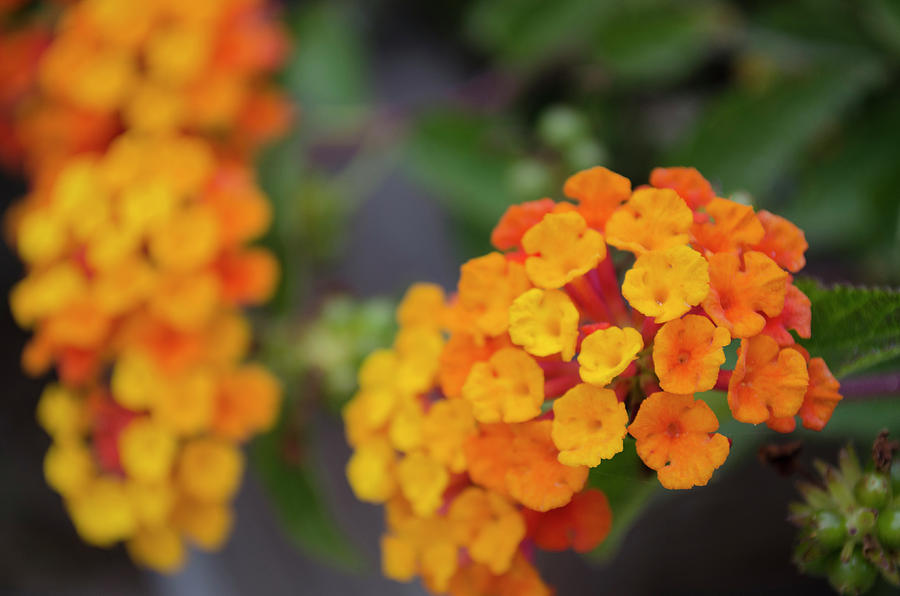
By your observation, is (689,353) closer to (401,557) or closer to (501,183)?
(401,557)

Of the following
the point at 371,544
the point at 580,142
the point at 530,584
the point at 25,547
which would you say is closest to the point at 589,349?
the point at 530,584

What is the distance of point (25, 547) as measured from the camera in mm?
1535

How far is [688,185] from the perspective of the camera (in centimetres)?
49

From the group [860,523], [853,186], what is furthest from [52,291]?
[853,186]

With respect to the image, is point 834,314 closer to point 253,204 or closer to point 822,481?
point 822,481

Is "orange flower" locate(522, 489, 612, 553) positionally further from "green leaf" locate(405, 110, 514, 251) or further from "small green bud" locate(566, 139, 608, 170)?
"green leaf" locate(405, 110, 514, 251)

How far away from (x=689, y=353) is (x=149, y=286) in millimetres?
559

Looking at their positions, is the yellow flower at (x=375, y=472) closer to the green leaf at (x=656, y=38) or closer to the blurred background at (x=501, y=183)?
the blurred background at (x=501, y=183)

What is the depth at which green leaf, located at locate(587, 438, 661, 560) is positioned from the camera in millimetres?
461

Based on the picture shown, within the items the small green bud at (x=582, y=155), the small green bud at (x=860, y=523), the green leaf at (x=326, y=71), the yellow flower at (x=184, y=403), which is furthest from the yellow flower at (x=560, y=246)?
the green leaf at (x=326, y=71)

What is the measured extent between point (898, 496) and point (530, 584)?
0.22m

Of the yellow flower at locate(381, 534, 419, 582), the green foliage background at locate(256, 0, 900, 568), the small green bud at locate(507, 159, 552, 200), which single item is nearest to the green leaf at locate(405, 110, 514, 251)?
the green foliage background at locate(256, 0, 900, 568)

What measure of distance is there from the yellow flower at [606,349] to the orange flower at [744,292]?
4cm

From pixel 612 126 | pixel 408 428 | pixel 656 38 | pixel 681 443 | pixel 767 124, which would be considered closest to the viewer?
pixel 681 443
